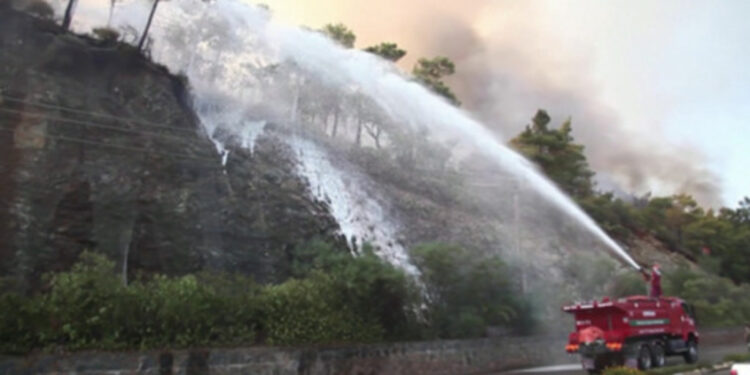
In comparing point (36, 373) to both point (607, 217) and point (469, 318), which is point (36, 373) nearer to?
point (469, 318)

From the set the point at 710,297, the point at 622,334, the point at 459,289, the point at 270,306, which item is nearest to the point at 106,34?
the point at 270,306

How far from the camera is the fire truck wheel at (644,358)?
18734 millimetres

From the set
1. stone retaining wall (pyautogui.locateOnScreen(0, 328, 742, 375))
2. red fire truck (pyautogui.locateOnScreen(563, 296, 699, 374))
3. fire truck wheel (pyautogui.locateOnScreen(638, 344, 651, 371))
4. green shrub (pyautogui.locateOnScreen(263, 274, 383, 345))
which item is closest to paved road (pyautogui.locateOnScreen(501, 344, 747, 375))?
stone retaining wall (pyautogui.locateOnScreen(0, 328, 742, 375))

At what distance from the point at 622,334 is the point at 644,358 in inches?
58.5

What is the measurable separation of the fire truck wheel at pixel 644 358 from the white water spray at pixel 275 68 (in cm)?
912

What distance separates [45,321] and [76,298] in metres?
0.73

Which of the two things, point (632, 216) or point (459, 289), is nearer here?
point (459, 289)

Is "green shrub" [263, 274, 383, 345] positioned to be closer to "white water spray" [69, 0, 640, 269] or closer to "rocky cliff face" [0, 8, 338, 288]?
"rocky cliff face" [0, 8, 338, 288]

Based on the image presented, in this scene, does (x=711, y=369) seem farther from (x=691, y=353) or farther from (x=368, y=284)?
(x=368, y=284)

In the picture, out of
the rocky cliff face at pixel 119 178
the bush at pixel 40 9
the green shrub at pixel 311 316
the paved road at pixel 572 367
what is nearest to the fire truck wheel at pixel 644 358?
the paved road at pixel 572 367

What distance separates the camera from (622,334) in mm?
18484

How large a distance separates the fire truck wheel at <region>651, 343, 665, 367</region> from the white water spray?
871cm

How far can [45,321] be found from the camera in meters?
12.4

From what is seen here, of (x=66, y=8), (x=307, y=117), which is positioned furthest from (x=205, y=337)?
(x=307, y=117)
